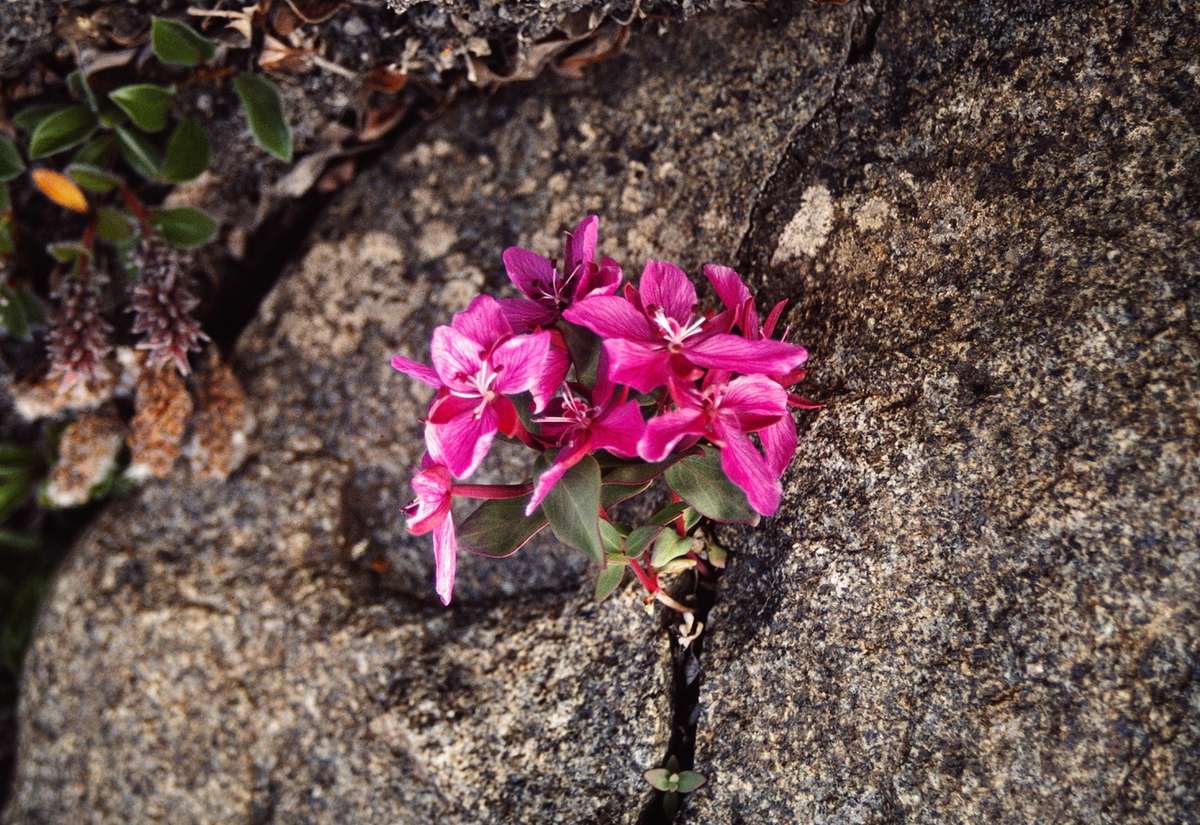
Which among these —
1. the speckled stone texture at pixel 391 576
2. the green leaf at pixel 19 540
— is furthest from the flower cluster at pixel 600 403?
the green leaf at pixel 19 540

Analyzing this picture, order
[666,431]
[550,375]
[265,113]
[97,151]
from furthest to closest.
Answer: [97,151]
[265,113]
[550,375]
[666,431]

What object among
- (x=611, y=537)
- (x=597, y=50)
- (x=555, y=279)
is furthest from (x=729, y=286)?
(x=597, y=50)

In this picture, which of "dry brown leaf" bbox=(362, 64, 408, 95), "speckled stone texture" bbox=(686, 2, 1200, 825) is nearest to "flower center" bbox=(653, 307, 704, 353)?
"speckled stone texture" bbox=(686, 2, 1200, 825)

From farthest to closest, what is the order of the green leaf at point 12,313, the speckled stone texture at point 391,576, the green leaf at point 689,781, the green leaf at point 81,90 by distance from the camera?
the green leaf at point 12,313, the green leaf at point 81,90, the speckled stone texture at point 391,576, the green leaf at point 689,781

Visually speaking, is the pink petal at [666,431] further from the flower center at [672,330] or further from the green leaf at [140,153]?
the green leaf at [140,153]

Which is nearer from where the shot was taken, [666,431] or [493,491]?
[666,431]

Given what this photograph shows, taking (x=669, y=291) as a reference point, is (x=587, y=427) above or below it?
below

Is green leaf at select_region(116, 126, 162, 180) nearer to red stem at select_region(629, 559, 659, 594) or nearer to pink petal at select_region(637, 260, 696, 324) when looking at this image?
pink petal at select_region(637, 260, 696, 324)

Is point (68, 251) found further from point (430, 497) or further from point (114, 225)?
point (430, 497)
